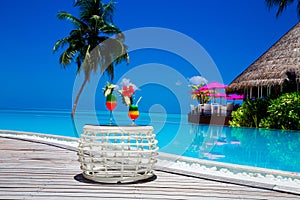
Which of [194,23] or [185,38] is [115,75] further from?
[194,23]

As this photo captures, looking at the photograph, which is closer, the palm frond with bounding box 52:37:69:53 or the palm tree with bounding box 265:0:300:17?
the palm tree with bounding box 265:0:300:17

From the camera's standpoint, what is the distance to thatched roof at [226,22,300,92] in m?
11.3

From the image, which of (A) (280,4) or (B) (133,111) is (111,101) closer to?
(B) (133,111)

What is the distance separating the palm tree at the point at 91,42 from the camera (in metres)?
14.3

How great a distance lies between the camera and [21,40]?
1382 inches

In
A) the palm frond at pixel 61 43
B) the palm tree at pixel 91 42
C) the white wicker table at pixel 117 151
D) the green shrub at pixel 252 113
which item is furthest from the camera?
the palm frond at pixel 61 43

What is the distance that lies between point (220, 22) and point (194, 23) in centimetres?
266

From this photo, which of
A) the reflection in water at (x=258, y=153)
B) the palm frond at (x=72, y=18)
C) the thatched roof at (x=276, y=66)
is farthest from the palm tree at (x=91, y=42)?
the reflection in water at (x=258, y=153)

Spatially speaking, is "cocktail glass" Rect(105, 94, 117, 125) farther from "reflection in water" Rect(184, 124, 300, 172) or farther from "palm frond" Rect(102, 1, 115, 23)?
"palm frond" Rect(102, 1, 115, 23)

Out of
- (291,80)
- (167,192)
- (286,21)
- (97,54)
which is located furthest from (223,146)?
(286,21)

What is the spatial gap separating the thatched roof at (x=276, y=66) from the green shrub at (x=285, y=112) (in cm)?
118

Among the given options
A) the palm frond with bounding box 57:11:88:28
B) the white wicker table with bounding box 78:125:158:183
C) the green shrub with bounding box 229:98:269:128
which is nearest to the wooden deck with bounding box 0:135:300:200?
the white wicker table with bounding box 78:125:158:183

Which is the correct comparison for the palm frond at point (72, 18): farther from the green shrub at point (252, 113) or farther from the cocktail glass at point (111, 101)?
the cocktail glass at point (111, 101)

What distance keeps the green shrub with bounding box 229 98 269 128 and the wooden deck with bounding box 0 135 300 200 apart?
30.6 ft
